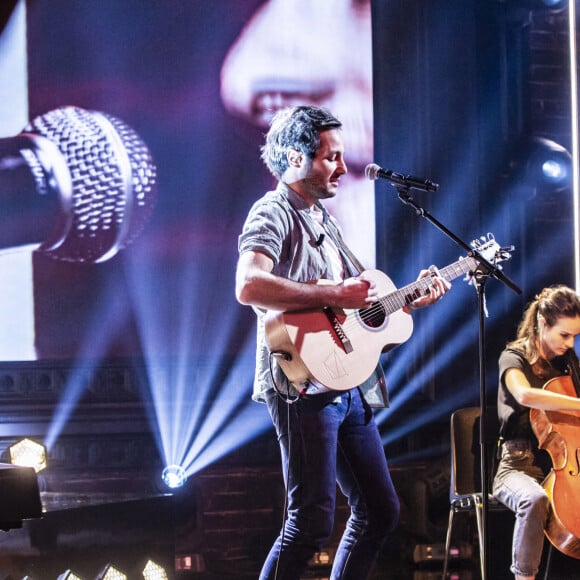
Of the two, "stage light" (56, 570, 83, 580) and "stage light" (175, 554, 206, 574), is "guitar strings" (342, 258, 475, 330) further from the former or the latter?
"stage light" (175, 554, 206, 574)

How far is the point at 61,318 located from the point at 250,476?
1.29 metres

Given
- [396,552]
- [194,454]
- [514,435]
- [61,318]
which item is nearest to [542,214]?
[514,435]

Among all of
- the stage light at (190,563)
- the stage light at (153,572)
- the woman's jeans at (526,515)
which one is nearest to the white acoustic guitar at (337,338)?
the woman's jeans at (526,515)

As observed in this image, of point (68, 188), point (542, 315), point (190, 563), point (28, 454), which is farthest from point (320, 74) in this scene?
→ point (190, 563)

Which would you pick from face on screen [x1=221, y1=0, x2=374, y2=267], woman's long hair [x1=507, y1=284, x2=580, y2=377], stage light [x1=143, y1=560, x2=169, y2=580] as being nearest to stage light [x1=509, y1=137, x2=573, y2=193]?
face on screen [x1=221, y1=0, x2=374, y2=267]

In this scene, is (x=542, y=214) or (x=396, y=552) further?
(x=542, y=214)

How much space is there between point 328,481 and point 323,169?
1004 mm

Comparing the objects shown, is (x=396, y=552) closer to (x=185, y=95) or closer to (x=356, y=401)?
(x=356, y=401)

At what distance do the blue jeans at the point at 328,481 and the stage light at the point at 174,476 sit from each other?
1.65m

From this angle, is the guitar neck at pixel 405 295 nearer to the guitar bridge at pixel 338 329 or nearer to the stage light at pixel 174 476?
the guitar bridge at pixel 338 329

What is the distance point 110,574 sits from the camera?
11.9ft

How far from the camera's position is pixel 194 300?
15.8 ft

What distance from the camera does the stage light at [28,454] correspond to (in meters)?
4.08

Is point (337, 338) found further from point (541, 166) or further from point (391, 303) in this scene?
point (541, 166)
